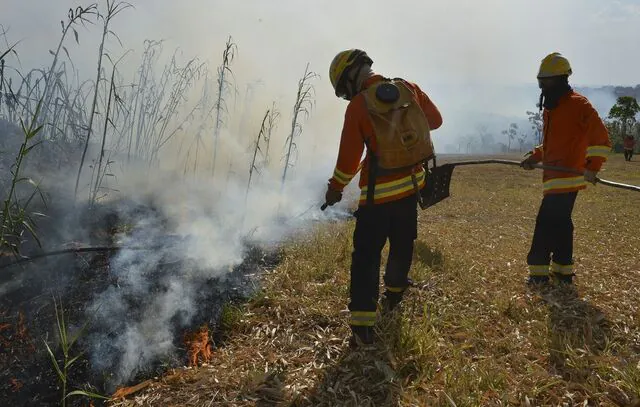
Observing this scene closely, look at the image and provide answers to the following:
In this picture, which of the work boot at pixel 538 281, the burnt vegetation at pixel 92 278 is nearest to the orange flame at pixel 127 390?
the burnt vegetation at pixel 92 278

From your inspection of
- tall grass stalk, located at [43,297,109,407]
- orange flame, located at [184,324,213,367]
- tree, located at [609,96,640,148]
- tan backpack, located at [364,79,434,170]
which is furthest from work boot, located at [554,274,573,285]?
tree, located at [609,96,640,148]

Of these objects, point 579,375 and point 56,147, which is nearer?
point 579,375

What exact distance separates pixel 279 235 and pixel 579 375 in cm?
366

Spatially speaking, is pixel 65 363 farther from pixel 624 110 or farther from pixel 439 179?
pixel 624 110

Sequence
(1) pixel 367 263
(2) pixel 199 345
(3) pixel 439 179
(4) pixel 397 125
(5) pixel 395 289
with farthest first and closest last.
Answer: (3) pixel 439 179, (5) pixel 395 289, (2) pixel 199 345, (1) pixel 367 263, (4) pixel 397 125

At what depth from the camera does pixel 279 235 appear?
5.46 meters

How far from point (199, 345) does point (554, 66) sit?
3.61m

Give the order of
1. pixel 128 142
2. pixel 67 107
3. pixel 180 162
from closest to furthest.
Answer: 1. pixel 67 107
2. pixel 128 142
3. pixel 180 162

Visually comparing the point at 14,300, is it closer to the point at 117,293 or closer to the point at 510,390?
the point at 117,293

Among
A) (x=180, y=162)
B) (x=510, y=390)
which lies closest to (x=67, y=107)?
(x=180, y=162)

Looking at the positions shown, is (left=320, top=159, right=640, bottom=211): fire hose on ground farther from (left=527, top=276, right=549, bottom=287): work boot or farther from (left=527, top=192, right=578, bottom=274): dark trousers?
(left=527, top=276, right=549, bottom=287): work boot

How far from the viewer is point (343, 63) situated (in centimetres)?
298

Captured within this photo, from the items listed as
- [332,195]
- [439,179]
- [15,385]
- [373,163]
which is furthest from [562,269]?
[15,385]

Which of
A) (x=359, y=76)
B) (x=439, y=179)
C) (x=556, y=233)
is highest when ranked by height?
(x=359, y=76)
